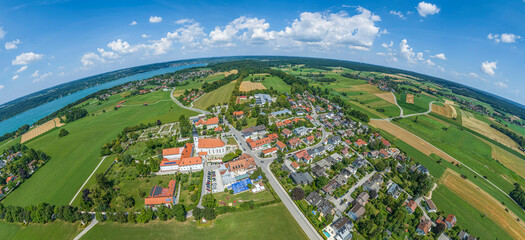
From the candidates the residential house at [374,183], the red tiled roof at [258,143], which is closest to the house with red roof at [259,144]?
the red tiled roof at [258,143]

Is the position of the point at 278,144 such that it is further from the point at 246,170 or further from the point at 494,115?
the point at 494,115

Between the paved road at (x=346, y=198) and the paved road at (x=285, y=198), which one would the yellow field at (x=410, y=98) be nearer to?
the paved road at (x=346, y=198)

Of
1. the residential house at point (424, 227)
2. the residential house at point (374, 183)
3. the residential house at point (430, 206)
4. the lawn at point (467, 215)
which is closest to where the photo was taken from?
the residential house at point (424, 227)

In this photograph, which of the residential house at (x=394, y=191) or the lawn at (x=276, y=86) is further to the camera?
the lawn at (x=276, y=86)

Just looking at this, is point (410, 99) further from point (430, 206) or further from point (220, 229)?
point (220, 229)

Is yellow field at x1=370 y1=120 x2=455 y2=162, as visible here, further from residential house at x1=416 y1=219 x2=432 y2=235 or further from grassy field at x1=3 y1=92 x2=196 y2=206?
grassy field at x1=3 y1=92 x2=196 y2=206

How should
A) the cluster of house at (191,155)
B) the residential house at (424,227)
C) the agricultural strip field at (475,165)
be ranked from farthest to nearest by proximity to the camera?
the cluster of house at (191,155) → the agricultural strip field at (475,165) → the residential house at (424,227)
